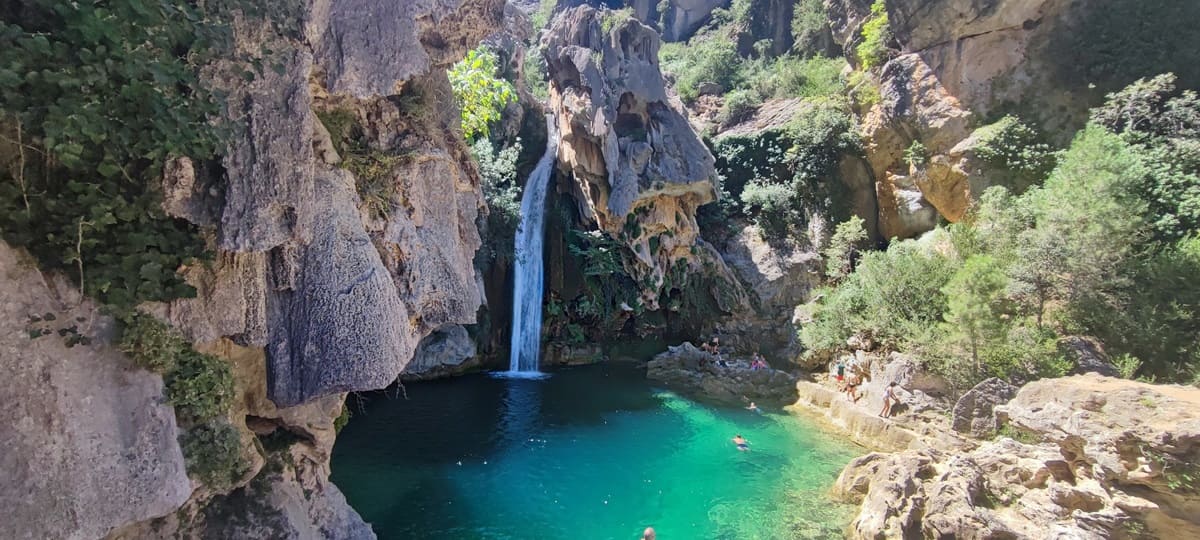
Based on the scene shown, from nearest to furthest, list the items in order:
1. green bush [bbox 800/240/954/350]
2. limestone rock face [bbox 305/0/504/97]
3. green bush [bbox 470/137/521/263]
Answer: limestone rock face [bbox 305/0/504/97] < green bush [bbox 800/240/954/350] < green bush [bbox 470/137/521/263]

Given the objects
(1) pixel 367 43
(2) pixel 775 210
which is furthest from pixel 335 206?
(2) pixel 775 210

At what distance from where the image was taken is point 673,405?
56.5ft

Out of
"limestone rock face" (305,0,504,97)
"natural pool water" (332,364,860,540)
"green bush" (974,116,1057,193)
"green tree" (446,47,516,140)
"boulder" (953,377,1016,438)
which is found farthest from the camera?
"green bush" (974,116,1057,193)

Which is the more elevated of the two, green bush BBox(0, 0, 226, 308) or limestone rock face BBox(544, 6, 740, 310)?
limestone rock face BBox(544, 6, 740, 310)

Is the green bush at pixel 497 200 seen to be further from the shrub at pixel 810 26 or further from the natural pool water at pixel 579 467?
the shrub at pixel 810 26

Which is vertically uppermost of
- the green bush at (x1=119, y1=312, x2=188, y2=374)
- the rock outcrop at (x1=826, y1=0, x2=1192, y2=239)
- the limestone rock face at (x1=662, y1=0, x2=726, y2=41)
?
the limestone rock face at (x1=662, y1=0, x2=726, y2=41)

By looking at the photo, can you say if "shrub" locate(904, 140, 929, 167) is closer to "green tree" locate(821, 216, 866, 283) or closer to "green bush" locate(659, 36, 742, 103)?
"green tree" locate(821, 216, 866, 283)

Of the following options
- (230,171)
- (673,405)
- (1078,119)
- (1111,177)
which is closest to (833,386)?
(673,405)

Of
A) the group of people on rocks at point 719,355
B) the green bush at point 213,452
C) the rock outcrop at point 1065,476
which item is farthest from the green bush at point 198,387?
the group of people on rocks at point 719,355

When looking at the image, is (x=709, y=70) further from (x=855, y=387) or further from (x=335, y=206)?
(x=335, y=206)

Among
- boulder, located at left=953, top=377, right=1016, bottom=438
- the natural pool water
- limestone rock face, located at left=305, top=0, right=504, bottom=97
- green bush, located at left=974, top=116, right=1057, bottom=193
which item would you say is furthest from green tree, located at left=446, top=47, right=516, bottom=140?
green bush, located at left=974, top=116, right=1057, bottom=193

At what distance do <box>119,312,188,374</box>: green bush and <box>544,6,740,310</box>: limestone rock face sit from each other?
1660 cm

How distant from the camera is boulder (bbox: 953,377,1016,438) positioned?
1229cm

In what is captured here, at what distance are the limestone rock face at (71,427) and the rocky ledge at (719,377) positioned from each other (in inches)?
613
